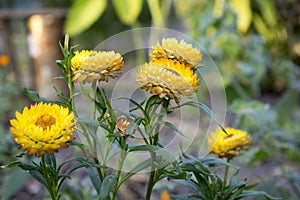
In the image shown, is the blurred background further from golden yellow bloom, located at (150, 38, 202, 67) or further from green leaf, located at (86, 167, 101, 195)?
golden yellow bloom, located at (150, 38, 202, 67)

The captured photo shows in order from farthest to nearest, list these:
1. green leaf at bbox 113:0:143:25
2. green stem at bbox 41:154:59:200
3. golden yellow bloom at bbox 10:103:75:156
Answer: green leaf at bbox 113:0:143:25
green stem at bbox 41:154:59:200
golden yellow bloom at bbox 10:103:75:156

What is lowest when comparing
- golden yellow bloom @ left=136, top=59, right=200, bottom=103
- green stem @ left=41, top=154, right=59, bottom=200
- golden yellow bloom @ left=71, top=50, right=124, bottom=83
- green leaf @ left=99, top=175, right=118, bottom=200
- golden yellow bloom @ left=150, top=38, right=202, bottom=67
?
green leaf @ left=99, top=175, right=118, bottom=200

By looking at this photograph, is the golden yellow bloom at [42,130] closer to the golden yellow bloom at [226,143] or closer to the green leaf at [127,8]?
the golden yellow bloom at [226,143]

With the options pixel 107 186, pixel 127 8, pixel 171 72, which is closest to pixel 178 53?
pixel 171 72

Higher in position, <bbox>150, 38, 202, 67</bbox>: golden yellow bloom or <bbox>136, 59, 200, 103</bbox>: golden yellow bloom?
<bbox>150, 38, 202, 67</bbox>: golden yellow bloom

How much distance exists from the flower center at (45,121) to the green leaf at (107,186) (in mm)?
128

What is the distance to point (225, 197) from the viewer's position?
2.65 feet

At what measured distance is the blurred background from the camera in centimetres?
180

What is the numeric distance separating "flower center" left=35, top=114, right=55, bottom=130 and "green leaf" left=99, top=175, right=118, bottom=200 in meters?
0.13

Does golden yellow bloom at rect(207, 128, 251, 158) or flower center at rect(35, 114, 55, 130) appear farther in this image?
golden yellow bloom at rect(207, 128, 251, 158)

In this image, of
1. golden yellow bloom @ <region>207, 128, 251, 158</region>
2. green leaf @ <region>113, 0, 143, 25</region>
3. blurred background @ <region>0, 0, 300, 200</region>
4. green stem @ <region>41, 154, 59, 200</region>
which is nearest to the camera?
green stem @ <region>41, 154, 59, 200</region>

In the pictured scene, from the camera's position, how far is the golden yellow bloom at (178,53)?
2.38ft

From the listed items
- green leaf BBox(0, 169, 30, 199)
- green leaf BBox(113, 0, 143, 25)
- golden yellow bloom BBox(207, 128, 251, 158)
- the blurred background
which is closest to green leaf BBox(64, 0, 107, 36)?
the blurred background

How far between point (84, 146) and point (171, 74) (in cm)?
17
